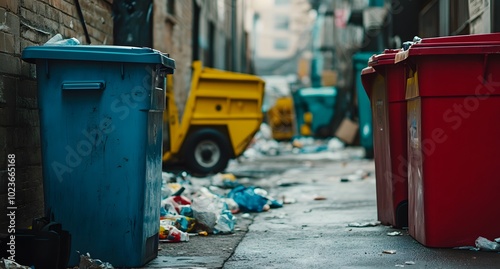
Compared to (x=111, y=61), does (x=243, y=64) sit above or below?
above

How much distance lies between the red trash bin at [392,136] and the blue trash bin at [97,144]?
6.87ft

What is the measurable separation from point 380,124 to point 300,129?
22691mm

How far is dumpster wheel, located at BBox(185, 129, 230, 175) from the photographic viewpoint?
38.5 feet

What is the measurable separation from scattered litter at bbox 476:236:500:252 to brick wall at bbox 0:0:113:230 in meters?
2.92

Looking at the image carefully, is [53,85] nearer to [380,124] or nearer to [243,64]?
[380,124]

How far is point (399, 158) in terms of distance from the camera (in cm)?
582

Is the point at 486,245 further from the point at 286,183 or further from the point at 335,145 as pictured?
the point at 335,145

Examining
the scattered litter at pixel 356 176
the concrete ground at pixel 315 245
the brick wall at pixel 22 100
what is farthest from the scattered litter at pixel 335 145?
the brick wall at pixel 22 100

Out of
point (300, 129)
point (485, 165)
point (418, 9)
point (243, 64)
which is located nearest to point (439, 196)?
point (485, 165)

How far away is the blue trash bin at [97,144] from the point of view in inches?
177

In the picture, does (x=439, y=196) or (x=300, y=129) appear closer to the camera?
(x=439, y=196)

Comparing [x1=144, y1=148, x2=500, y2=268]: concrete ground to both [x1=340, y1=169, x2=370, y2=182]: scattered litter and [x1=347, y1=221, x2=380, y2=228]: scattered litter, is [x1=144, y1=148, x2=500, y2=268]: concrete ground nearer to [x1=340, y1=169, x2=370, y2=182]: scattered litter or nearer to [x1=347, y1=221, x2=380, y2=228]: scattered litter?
[x1=347, y1=221, x2=380, y2=228]: scattered litter

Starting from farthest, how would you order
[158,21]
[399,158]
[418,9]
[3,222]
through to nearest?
1. [418,9]
2. [158,21]
3. [399,158]
4. [3,222]

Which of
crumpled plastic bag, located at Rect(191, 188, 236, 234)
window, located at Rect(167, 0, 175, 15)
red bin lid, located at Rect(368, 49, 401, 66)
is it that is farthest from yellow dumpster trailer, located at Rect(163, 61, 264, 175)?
red bin lid, located at Rect(368, 49, 401, 66)
